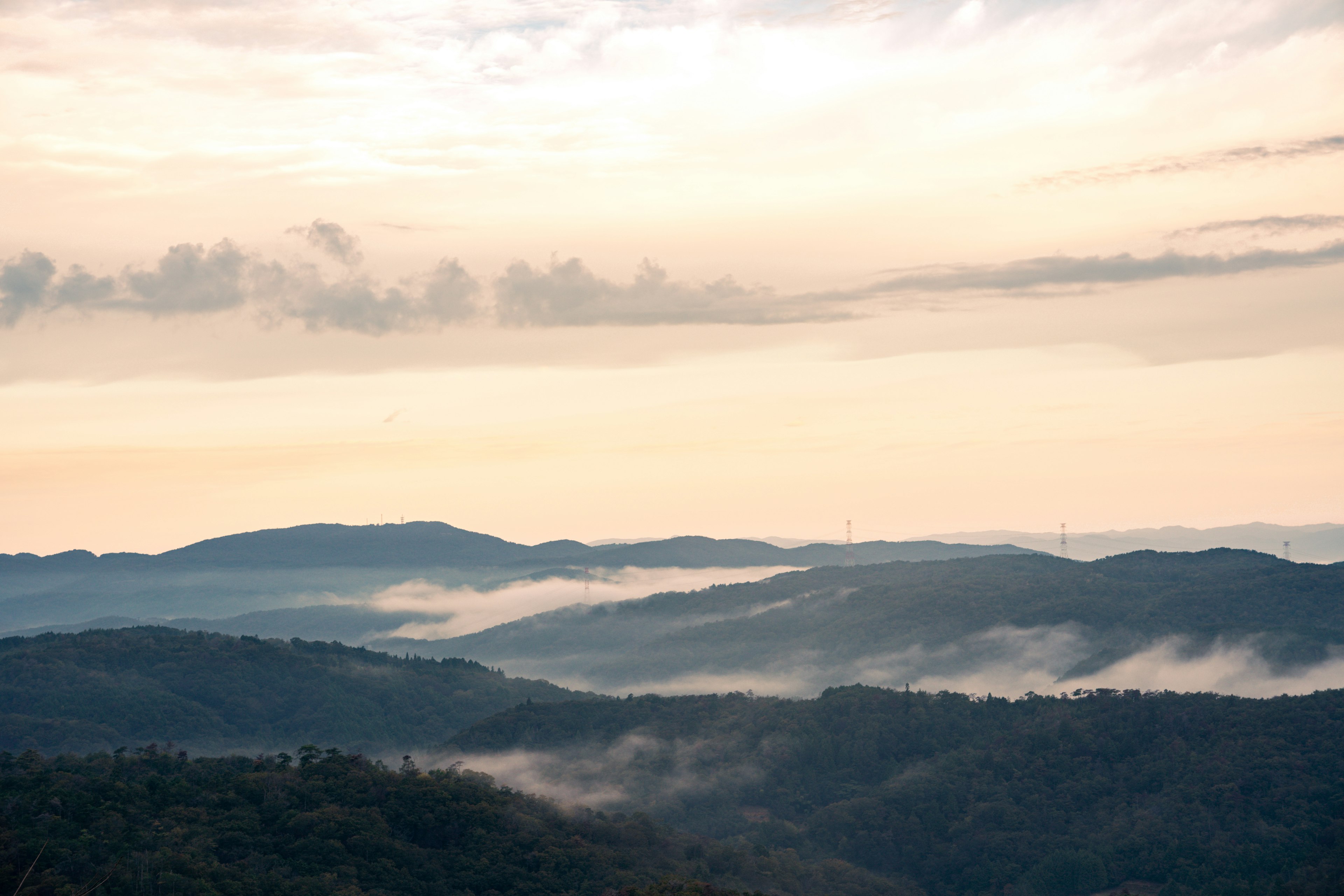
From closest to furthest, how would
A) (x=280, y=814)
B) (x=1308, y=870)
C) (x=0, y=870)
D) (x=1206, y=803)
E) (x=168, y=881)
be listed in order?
1. (x=0, y=870)
2. (x=168, y=881)
3. (x=280, y=814)
4. (x=1308, y=870)
5. (x=1206, y=803)

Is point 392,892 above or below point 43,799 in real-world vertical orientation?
below

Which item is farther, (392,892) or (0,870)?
(392,892)

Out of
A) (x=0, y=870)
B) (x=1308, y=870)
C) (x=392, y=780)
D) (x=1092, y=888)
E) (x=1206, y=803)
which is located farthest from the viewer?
(x=1206, y=803)

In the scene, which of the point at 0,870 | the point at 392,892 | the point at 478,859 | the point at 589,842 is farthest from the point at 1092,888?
the point at 0,870

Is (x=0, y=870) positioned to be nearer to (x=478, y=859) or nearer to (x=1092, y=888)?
(x=478, y=859)

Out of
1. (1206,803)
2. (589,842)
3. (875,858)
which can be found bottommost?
(875,858)

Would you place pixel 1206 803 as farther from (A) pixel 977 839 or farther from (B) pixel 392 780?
(B) pixel 392 780
